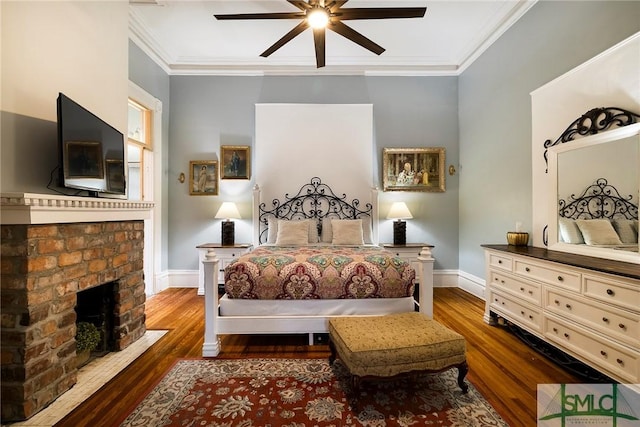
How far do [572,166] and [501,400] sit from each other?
216cm

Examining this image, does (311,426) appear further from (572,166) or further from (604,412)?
(572,166)

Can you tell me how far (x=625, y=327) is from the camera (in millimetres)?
1747

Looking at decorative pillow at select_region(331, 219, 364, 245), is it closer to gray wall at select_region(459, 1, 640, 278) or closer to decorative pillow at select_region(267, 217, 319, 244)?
decorative pillow at select_region(267, 217, 319, 244)

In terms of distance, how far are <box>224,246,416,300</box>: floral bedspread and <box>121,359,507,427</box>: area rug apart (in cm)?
58

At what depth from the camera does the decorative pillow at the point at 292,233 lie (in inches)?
152

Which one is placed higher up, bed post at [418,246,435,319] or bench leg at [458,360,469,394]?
bed post at [418,246,435,319]

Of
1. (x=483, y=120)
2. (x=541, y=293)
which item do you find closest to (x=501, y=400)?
(x=541, y=293)

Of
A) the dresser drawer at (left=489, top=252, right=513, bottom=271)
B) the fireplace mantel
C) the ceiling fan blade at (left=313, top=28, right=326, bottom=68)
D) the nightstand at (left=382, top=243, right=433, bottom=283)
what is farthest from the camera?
the nightstand at (left=382, top=243, right=433, bottom=283)

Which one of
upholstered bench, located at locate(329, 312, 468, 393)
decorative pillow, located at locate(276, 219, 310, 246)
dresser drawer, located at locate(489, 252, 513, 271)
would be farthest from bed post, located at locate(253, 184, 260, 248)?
Answer: dresser drawer, located at locate(489, 252, 513, 271)

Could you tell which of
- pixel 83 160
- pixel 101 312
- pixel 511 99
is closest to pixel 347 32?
pixel 511 99

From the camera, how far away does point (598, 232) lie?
2.34 meters

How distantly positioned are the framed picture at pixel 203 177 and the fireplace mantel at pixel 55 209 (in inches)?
83.3

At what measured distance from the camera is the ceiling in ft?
11.1

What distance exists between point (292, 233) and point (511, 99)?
3.27 metres
